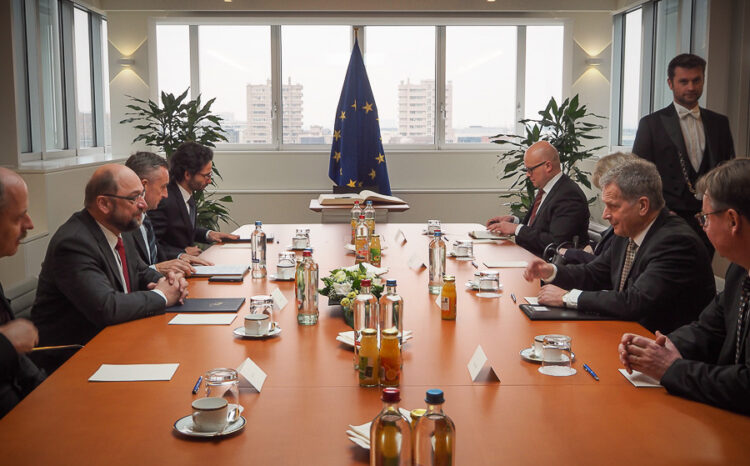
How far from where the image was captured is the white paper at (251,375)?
204 cm

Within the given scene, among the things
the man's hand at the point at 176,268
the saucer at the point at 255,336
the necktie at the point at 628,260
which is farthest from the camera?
the man's hand at the point at 176,268

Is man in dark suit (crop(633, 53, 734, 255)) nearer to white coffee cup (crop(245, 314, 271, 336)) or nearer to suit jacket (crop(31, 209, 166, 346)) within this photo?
white coffee cup (crop(245, 314, 271, 336))

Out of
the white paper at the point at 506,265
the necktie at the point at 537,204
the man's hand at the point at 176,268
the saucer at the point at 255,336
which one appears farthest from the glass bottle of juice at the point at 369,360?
the necktie at the point at 537,204

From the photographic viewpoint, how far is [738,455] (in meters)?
1.62

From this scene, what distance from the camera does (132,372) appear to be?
2.22 metres

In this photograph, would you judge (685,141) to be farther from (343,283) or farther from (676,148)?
(343,283)

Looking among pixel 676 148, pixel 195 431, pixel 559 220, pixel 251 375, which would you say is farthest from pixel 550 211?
pixel 195 431

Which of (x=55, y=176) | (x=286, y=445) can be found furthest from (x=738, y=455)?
(x=55, y=176)

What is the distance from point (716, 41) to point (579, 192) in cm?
227

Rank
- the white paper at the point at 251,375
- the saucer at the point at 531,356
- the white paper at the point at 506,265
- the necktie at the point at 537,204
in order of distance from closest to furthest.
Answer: the white paper at the point at 251,375
the saucer at the point at 531,356
the white paper at the point at 506,265
the necktie at the point at 537,204

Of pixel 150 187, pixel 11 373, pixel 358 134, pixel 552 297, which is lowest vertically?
pixel 11 373

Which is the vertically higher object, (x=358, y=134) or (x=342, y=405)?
(x=358, y=134)

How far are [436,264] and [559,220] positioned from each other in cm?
162

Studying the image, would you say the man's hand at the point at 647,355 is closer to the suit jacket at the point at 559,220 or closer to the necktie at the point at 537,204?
the suit jacket at the point at 559,220
